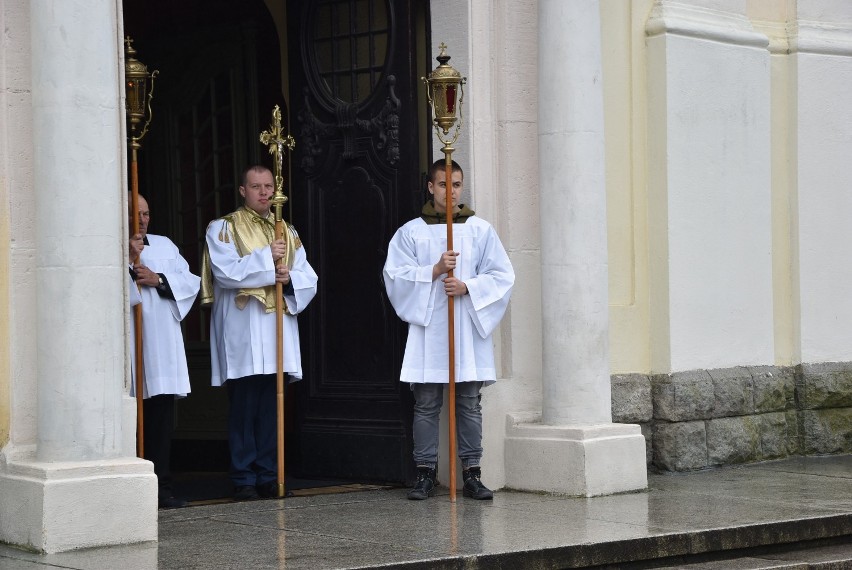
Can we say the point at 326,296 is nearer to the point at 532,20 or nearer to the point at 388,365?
the point at 388,365

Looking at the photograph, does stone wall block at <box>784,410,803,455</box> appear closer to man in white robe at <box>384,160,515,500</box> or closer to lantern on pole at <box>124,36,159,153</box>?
man in white robe at <box>384,160,515,500</box>

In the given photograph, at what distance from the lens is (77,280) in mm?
7625

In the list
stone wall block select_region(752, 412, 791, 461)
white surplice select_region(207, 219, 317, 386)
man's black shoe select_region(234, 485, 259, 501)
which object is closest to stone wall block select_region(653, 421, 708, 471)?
stone wall block select_region(752, 412, 791, 461)

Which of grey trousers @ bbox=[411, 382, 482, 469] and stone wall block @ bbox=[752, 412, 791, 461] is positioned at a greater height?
grey trousers @ bbox=[411, 382, 482, 469]

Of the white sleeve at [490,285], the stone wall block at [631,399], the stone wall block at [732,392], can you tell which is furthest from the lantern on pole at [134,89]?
the stone wall block at [732,392]

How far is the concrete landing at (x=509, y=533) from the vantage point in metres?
7.05

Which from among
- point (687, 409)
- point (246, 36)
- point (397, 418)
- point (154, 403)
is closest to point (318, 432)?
point (397, 418)

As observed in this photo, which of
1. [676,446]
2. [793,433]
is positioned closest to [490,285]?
[676,446]

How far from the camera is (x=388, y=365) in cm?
1005

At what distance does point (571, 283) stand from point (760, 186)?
7.52ft

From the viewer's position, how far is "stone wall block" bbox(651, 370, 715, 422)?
1045cm

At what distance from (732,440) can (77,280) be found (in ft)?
16.8

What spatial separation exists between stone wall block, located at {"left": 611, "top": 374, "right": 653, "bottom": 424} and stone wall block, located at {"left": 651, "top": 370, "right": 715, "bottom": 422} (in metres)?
0.06

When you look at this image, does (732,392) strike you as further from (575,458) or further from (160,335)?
(160,335)
